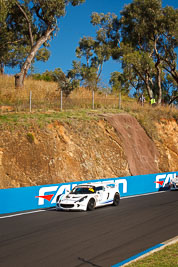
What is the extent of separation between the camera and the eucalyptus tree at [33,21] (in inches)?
1393

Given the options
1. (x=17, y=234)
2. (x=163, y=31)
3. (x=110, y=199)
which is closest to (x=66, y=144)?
(x=110, y=199)

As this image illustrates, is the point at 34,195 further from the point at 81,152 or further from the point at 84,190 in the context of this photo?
the point at 81,152

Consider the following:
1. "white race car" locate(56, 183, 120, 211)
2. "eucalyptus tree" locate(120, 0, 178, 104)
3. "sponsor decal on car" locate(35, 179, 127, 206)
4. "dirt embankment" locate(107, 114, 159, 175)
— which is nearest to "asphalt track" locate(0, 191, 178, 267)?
"white race car" locate(56, 183, 120, 211)

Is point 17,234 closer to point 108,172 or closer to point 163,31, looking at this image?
point 108,172

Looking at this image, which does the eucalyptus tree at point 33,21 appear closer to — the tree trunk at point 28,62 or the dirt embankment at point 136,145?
the tree trunk at point 28,62

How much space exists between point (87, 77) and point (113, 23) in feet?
42.6

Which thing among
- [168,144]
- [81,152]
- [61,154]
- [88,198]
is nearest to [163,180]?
[81,152]

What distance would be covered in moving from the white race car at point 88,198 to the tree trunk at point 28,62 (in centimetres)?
2098

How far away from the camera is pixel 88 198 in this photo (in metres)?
16.2

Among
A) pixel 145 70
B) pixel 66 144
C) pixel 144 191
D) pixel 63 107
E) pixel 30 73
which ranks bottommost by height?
pixel 144 191

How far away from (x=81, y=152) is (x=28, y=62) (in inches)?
533

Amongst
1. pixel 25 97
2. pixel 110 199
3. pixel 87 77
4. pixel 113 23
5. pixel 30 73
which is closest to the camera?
pixel 110 199

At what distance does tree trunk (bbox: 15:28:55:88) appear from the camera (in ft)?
115

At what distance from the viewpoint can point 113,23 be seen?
152 feet
